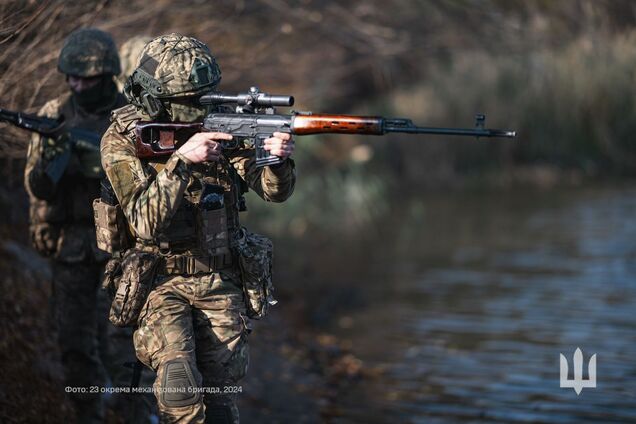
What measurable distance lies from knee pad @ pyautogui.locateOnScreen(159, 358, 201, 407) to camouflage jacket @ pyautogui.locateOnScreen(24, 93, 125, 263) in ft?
5.83

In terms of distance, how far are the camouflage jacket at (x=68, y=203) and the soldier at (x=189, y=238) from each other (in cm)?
131

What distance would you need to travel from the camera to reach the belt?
523 centimetres

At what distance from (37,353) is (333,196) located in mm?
8925

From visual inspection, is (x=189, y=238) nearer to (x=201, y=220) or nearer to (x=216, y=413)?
(x=201, y=220)

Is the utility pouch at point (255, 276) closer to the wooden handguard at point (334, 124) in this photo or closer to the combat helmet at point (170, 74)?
the wooden handguard at point (334, 124)

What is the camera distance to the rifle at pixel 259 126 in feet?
16.9

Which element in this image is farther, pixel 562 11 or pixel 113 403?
pixel 562 11

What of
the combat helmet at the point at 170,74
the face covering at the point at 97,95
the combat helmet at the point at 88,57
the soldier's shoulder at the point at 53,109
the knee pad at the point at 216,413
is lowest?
the knee pad at the point at 216,413

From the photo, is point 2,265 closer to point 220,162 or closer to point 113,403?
point 113,403

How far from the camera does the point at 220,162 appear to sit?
5371mm

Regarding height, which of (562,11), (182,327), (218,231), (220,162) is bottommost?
(182,327)

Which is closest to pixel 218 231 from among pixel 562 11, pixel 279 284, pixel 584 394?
pixel 584 394

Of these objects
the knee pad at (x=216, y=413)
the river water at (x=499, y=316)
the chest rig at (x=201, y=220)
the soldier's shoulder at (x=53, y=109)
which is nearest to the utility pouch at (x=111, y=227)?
the chest rig at (x=201, y=220)

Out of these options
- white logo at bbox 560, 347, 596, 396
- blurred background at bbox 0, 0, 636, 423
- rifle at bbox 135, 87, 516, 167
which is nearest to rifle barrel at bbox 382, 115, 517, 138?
rifle at bbox 135, 87, 516, 167
